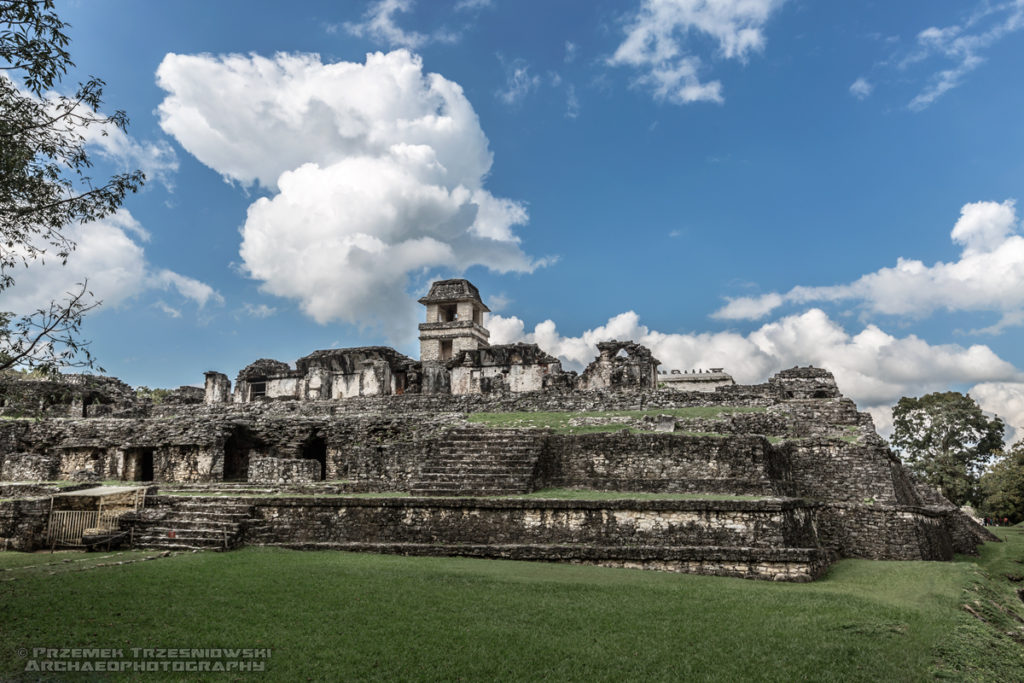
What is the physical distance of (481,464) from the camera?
12234mm

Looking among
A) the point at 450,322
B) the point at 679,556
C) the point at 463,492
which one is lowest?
the point at 679,556

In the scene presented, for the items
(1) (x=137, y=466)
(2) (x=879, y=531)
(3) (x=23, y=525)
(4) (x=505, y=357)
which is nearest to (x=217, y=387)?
→ (1) (x=137, y=466)

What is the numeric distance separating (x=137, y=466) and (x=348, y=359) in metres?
10.1

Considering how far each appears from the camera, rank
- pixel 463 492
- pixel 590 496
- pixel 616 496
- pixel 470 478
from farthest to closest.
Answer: pixel 470 478
pixel 463 492
pixel 590 496
pixel 616 496

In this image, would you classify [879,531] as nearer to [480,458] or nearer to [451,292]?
[480,458]

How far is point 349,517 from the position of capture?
421 inches

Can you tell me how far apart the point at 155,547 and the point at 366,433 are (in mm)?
6495

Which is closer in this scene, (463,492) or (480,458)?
(463,492)

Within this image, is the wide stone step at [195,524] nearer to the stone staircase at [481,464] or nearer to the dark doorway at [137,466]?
the stone staircase at [481,464]

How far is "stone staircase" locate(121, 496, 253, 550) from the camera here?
33.8 ft

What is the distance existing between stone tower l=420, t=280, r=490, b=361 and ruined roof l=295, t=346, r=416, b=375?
770cm

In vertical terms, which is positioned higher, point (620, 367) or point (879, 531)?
point (620, 367)

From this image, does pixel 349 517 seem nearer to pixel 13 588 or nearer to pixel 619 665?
pixel 13 588

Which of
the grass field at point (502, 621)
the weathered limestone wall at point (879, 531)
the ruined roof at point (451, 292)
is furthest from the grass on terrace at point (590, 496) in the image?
the ruined roof at point (451, 292)
